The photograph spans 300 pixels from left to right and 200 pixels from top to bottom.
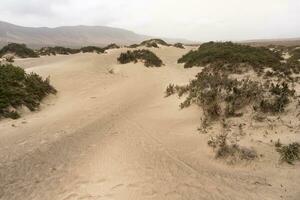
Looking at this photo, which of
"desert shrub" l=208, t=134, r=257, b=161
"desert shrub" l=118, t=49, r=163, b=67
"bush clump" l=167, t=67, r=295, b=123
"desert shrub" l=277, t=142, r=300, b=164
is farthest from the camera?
"desert shrub" l=118, t=49, r=163, b=67

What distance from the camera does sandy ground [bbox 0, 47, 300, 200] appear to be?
610 centimetres

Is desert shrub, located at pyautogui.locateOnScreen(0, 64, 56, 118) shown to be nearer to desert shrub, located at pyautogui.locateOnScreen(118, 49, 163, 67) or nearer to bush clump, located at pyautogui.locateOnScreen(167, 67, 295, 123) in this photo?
bush clump, located at pyautogui.locateOnScreen(167, 67, 295, 123)

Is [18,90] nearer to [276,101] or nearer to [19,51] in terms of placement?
[276,101]

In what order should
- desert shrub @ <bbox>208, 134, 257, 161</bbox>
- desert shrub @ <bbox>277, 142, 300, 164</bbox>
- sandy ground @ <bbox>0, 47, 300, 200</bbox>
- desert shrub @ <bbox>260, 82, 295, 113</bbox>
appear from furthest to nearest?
desert shrub @ <bbox>260, 82, 295, 113</bbox>, desert shrub @ <bbox>208, 134, 257, 161</bbox>, desert shrub @ <bbox>277, 142, 300, 164</bbox>, sandy ground @ <bbox>0, 47, 300, 200</bbox>

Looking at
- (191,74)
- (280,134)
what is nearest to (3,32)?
(191,74)

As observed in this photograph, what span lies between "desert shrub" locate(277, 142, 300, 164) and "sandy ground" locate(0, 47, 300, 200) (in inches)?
6.7

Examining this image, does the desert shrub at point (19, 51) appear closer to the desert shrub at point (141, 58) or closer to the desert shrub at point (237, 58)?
the desert shrub at point (141, 58)

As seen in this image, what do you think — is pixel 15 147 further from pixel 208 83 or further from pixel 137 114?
pixel 208 83

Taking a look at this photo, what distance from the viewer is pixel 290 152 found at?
23.8 feet

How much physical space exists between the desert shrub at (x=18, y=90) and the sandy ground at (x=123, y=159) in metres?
0.48

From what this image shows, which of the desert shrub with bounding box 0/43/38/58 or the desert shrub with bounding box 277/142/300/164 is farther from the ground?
the desert shrub with bounding box 0/43/38/58

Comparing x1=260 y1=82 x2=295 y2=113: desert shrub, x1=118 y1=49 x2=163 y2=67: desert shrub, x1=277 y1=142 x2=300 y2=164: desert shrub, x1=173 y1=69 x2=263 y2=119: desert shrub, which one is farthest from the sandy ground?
x1=118 y1=49 x2=163 y2=67: desert shrub

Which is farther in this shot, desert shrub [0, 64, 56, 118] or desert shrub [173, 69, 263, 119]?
desert shrub [0, 64, 56, 118]

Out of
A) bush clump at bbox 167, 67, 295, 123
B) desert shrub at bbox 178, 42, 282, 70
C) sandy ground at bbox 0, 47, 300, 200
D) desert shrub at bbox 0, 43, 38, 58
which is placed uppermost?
desert shrub at bbox 0, 43, 38, 58
